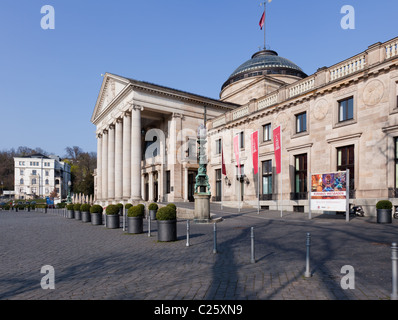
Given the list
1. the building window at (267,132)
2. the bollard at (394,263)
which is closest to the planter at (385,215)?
the bollard at (394,263)

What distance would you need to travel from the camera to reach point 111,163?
47.5 m

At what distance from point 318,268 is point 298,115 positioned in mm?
21725

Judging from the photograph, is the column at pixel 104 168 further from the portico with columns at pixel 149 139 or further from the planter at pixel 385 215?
the planter at pixel 385 215

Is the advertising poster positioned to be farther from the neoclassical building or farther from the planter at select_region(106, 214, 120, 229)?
the planter at select_region(106, 214, 120, 229)

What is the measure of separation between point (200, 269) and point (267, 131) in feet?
81.2

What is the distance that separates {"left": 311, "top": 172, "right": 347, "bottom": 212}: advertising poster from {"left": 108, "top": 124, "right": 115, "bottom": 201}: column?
113 feet

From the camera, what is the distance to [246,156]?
31.9m

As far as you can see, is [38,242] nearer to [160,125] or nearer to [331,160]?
[331,160]

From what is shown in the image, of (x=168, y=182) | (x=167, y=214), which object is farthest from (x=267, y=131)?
(x=167, y=214)

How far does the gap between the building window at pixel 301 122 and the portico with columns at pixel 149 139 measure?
62.8ft

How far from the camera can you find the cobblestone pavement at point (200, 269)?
5.43 meters

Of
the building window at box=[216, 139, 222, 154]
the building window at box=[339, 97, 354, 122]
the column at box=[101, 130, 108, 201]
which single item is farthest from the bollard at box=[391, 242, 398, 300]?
the column at box=[101, 130, 108, 201]

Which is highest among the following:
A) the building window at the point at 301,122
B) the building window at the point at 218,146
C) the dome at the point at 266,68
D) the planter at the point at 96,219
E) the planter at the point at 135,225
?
A: the dome at the point at 266,68
